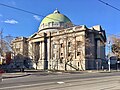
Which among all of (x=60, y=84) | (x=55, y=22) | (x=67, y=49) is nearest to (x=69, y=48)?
(x=67, y=49)

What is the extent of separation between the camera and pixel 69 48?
92.1 meters

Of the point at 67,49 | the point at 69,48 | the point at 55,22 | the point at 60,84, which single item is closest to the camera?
the point at 60,84

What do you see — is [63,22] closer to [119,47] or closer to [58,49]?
[58,49]

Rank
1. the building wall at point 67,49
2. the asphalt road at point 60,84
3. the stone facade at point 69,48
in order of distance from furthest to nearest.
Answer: the stone facade at point 69,48 → the building wall at point 67,49 → the asphalt road at point 60,84

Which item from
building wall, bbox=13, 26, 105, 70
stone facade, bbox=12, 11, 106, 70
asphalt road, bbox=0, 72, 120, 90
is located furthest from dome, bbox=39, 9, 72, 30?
asphalt road, bbox=0, 72, 120, 90

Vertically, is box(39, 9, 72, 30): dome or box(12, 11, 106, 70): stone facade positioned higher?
box(39, 9, 72, 30): dome

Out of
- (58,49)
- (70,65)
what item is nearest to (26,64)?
(58,49)

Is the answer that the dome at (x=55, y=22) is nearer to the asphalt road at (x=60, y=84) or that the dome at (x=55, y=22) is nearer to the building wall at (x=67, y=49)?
the building wall at (x=67, y=49)

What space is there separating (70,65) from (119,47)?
72.4 ft

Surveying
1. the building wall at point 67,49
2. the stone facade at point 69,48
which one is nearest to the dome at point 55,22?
the stone facade at point 69,48

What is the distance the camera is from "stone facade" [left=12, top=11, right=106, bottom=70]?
8938 cm

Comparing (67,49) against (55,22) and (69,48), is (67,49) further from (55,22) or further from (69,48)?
(55,22)

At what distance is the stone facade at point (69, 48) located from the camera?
3519 inches

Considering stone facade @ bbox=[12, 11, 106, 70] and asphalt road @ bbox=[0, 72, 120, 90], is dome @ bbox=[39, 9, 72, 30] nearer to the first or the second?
stone facade @ bbox=[12, 11, 106, 70]
